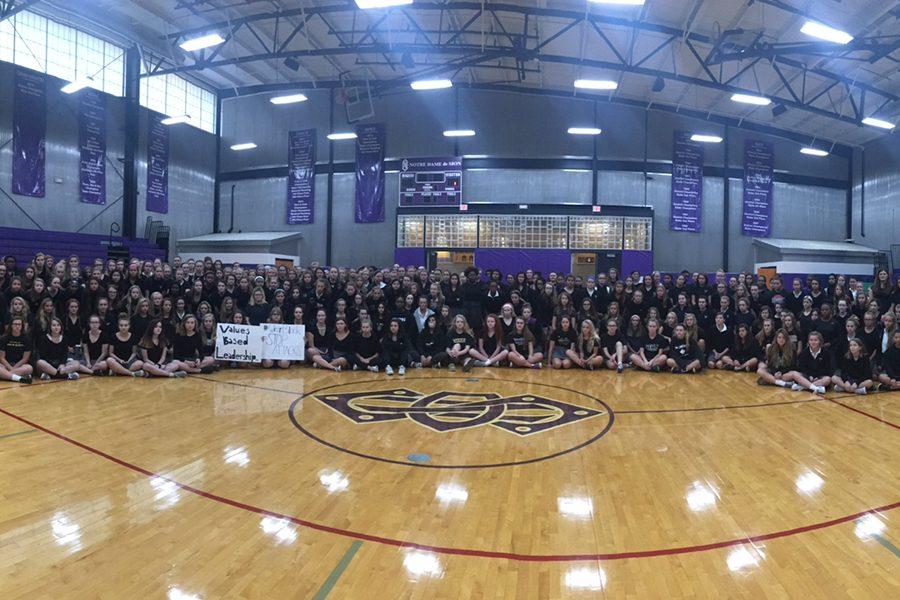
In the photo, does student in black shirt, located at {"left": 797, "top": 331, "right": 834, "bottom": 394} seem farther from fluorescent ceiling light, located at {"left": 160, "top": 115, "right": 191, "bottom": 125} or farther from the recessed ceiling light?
fluorescent ceiling light, located at {"left": 160, "top": 115, "right": 191, "bottom": 125}

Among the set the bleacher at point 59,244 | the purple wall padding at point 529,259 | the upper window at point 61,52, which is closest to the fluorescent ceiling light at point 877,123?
the purple wall padding at point 529,259

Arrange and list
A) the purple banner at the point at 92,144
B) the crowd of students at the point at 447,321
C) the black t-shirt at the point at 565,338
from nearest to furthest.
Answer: the crowd of students at the point at 447,321 < the black t-shirt at the point at 565,338 < the purple banner at the point at 92,144

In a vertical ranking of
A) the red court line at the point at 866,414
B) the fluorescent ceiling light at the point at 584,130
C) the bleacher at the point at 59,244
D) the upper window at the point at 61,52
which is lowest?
the red court line at the point at 866,414

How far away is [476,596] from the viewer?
2994 millimetres

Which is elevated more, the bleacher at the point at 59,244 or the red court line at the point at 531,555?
the bleacher at the point at 59,244

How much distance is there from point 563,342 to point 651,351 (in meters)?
1.83

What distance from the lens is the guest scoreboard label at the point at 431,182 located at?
2175 centimetres

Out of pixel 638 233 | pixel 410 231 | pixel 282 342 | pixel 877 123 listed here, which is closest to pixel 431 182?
pixel 410 231

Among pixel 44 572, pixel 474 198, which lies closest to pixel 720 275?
pixel 474 198

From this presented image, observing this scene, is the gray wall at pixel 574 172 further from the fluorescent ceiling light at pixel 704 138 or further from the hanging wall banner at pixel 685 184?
the fluorescent ceiling light at pixel 704 138

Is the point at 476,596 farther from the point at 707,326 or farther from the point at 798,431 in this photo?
the point at 707,326

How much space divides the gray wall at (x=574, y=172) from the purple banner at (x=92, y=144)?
8522mm

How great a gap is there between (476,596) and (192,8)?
19416 millimetres

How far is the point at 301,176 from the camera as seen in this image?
23.6m
